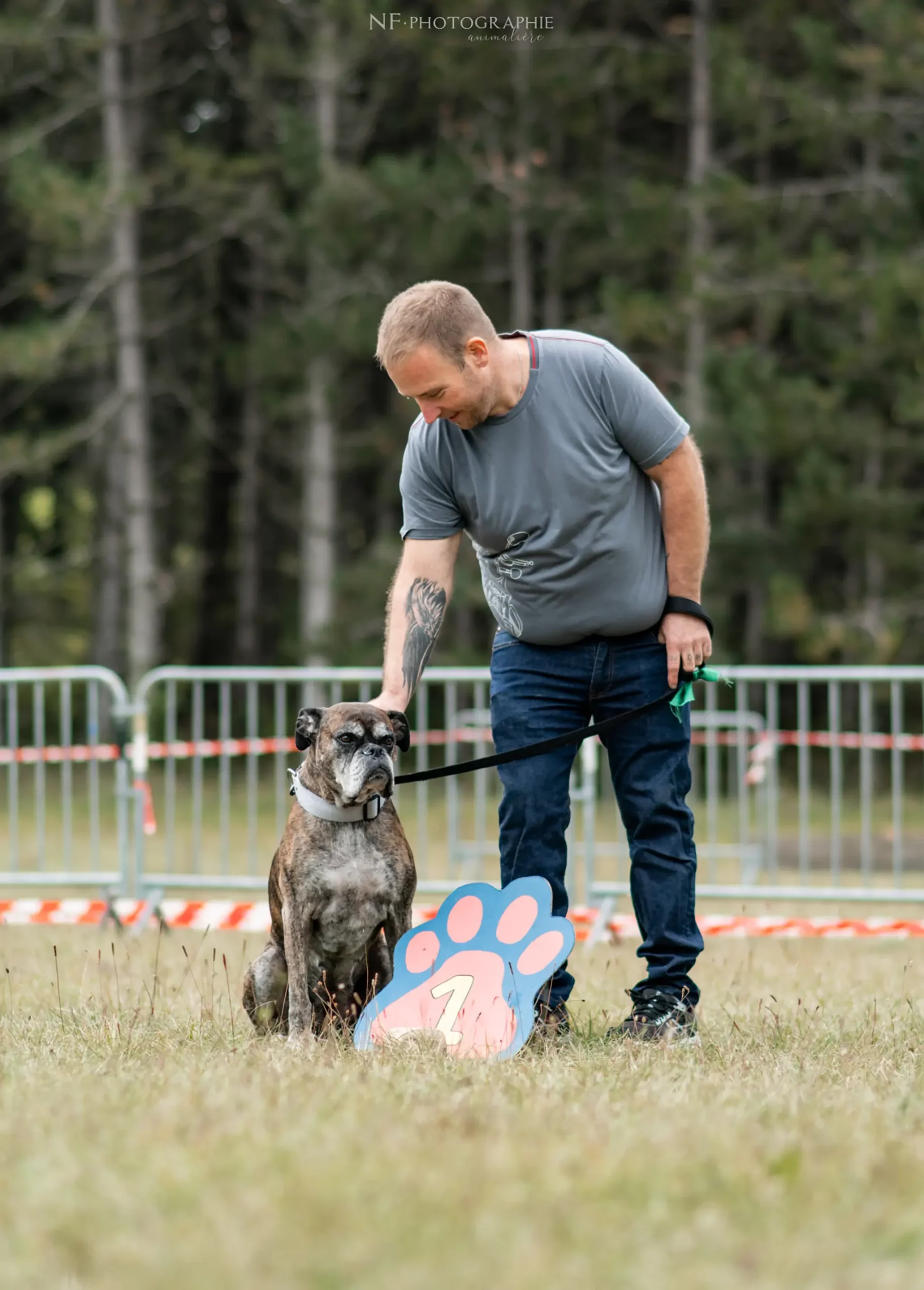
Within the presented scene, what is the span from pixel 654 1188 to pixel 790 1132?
1.77 feet

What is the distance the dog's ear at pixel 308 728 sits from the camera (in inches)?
183

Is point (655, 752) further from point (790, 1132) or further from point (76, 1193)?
point (76, 1193)

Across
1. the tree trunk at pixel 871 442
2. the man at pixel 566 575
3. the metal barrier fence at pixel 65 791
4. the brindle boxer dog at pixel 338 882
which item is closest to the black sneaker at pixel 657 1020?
the man at pixel 566 575

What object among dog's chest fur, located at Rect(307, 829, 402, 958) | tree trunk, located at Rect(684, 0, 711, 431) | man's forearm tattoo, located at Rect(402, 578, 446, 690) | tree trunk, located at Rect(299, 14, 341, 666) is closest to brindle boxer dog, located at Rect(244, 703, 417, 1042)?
dog's chest fur, located at Rect(307, 829, 402, 958)

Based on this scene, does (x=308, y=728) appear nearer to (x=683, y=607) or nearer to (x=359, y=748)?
(x=359, y=748)

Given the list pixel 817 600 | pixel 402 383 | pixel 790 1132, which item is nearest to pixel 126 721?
pixel 402 383

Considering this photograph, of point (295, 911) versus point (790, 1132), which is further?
point (295, 911)

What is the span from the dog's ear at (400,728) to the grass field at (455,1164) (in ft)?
2.84

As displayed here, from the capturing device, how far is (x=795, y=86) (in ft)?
57.2

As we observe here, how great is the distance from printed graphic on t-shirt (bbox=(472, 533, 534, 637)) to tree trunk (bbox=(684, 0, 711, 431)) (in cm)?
1279

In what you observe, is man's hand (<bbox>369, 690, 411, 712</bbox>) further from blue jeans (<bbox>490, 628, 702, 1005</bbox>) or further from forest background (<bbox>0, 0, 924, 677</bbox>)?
forest background (<bbox>0, 0, 924, 677</bbox>)

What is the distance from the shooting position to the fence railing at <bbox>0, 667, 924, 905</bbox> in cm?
851

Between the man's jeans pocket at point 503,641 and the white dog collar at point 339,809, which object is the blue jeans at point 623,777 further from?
the white dog collar at point 339,809

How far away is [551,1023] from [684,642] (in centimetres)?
109
